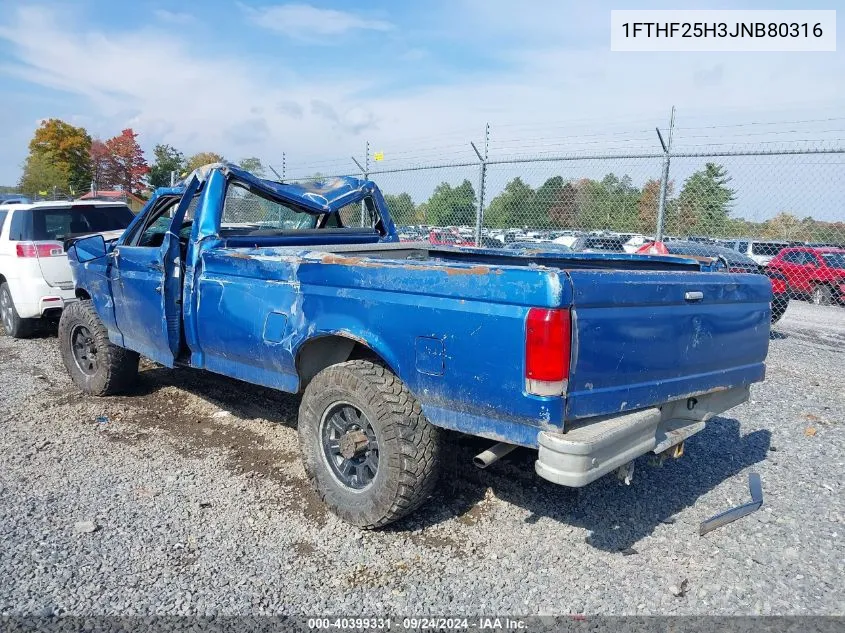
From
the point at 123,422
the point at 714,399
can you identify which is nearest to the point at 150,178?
the point at 123,422

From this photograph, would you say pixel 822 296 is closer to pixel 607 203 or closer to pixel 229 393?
pixel 607 203

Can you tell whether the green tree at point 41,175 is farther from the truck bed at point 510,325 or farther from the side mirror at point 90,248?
the truck bed at point 510,325

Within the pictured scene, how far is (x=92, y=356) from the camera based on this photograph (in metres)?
5.75

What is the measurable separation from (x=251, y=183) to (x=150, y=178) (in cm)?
4193

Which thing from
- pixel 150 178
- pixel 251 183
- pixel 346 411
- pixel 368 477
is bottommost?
pixel 368 477

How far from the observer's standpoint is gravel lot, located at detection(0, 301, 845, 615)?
2.86m

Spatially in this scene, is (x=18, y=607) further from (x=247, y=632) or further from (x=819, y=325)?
(x=819, y=325)

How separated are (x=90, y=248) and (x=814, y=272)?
13412 millimetres

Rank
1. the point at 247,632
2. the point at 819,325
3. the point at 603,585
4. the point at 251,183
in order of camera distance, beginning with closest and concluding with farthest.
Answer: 1. the point at 247,632
2. the point at 603,585
3. the point at 251,183
4. the point at 819,325

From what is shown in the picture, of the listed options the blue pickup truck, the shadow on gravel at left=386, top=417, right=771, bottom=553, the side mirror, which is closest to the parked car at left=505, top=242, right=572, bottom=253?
the blue pickup truck

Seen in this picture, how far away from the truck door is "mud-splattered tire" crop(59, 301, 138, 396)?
16.1 inches

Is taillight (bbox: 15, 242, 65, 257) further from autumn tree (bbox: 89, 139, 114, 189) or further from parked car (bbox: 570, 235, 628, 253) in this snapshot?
autumn tree (bbox: 89, 139, 114, 189)

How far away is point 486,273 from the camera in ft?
9.10

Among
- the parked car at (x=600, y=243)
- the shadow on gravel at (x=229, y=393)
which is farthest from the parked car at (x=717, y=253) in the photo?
the shadow on gravel at (x=229, y=393)
